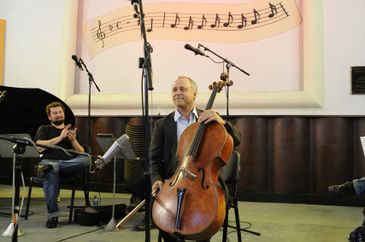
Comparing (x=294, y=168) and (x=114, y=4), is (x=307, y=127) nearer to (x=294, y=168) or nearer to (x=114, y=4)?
(x=294, y=168)

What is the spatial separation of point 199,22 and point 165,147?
137 inches

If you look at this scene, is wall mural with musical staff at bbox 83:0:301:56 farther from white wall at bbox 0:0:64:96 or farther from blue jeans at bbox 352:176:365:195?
blue jeans at bbox 352:176:365:195

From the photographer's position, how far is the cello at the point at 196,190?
2184mm

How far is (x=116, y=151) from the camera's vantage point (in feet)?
10.8

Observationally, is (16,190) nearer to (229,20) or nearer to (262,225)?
(262,225)

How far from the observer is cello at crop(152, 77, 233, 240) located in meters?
2.18

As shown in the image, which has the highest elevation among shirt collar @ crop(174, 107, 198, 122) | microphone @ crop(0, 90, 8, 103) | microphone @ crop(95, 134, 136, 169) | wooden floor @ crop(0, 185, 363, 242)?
microphone @ crop(0, 90, 8, 103)

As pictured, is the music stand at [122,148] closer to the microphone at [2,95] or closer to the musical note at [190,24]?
the microphone at [2,95]

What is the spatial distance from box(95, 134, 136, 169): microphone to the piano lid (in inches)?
59.5

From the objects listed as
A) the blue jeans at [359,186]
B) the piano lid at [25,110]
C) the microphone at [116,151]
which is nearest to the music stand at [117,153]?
the microphone at [116,151]

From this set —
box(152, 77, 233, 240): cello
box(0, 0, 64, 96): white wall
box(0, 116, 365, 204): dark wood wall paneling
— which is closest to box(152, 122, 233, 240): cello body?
box(152, 77, 233, 240): cello

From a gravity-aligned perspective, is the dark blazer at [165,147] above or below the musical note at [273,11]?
below

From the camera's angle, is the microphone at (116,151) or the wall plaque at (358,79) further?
the wall plaque at (358,79)

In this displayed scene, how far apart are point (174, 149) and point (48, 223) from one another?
1.73 meters
